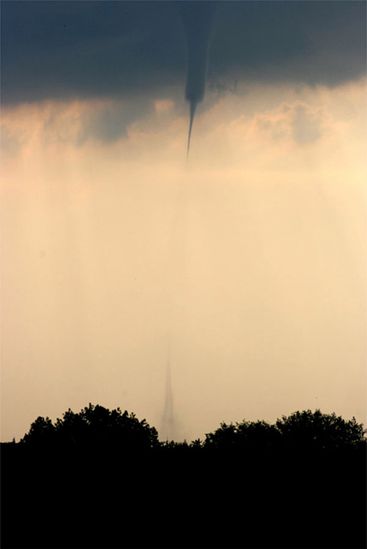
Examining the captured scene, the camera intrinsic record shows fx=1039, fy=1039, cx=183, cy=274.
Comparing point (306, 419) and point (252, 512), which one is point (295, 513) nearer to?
point (252, 512)

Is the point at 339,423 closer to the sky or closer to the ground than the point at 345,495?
closer to the sky

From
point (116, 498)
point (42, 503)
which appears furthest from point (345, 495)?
point (42, 503)

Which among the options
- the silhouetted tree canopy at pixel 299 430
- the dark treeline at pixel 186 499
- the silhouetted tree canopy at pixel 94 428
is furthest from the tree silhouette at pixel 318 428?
the dark treeline at pixel 186 499

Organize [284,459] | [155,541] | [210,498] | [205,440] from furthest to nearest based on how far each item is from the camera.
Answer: [205,440] → [284,459] → [210,498] → [155,541]

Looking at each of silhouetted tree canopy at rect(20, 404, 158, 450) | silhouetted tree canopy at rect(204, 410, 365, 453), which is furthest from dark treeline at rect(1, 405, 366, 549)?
silhouetted tree canopy at rect(204, 410, 365, 453)

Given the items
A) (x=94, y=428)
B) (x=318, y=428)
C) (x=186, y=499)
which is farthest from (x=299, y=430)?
(x=186, y=499)

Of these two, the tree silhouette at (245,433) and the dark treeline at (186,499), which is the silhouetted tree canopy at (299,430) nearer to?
the tree silhouette at (245,433)

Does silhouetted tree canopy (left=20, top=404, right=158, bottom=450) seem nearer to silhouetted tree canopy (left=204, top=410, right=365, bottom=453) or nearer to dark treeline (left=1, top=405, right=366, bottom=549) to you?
silhouetted tree canopy (left=204, top=410, right=365, bottom=453)

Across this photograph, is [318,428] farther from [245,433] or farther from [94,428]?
[94,428]

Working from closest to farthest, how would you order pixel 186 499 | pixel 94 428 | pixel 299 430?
1. pixel 186 499
2. pixel 94 428
3. pixel 299 430
